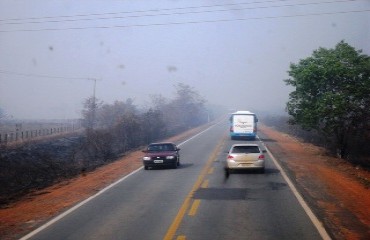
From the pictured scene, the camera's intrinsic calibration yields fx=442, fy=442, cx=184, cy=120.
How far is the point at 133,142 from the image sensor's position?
162ft

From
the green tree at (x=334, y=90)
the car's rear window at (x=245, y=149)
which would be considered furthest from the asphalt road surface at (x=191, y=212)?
the green tree at (x=334, y=90)

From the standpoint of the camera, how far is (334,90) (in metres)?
30.5

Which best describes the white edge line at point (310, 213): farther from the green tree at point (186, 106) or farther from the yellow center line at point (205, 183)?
the green tree at point (186, 106)

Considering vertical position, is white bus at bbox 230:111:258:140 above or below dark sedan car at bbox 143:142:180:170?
above

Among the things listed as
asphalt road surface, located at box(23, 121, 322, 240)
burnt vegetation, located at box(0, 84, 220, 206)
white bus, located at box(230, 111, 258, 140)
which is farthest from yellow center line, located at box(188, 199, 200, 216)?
white bus, located at box(230, 111, 258, 140)

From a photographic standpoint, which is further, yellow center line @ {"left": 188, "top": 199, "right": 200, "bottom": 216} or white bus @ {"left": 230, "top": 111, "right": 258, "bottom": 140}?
white bus @ {"left": 230, "top": 111, "right": 258, "bottom": 140}

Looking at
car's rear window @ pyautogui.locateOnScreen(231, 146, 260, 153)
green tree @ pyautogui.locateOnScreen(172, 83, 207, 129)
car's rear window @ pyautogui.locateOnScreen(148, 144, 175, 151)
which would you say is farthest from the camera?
green tree @ pyautogui.locateOnScreen(172, 83, 207, 129)

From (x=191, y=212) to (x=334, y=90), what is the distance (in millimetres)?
21513

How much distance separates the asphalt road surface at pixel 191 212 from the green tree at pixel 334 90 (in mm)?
11391

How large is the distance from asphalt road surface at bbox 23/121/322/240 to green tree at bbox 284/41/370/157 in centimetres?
1139

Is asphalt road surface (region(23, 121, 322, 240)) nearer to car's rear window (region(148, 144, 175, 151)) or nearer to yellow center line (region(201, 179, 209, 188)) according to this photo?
yellow center line (region(201, 179, 209, 188))

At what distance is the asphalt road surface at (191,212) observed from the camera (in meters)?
9.89

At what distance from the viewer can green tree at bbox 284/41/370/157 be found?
28.5m

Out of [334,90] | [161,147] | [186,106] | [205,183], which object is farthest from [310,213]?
[186,106]
